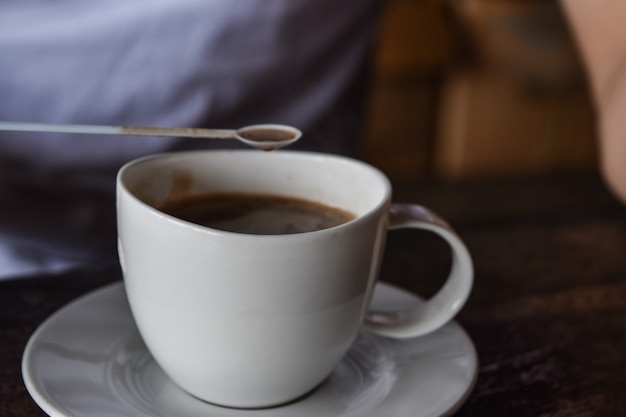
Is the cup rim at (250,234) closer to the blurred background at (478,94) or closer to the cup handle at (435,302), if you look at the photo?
the cup handle at (435,302)

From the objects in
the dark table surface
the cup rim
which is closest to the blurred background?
the dark table surface

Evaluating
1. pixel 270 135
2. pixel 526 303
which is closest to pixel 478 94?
pixel 526 303

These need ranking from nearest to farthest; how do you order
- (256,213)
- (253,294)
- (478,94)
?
(253,294) → (256,213) → (478,94)

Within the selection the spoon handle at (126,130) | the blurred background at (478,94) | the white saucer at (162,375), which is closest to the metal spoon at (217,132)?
the spoon handle at (126,130)

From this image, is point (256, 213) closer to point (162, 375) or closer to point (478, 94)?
point (162, 375)

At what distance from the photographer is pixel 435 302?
435mm

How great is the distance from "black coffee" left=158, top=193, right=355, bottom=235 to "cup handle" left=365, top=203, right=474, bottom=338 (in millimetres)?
53

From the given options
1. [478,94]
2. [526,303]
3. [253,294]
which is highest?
[253,294]

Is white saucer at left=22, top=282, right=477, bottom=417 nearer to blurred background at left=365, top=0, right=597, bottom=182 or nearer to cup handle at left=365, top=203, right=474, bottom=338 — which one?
cup handle at left=365, top=203, right=474, bottom=338

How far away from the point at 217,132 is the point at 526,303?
0.25m

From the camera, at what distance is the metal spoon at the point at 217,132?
380mm

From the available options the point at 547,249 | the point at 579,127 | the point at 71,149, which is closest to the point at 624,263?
the point at 547,249

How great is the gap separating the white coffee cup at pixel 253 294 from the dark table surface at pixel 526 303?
0.19 ft

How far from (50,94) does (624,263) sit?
51 centimetres
